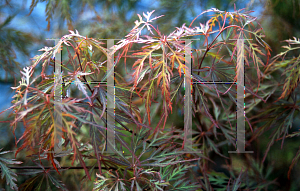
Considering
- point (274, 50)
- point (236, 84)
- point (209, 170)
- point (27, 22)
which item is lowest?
point (209, 170)

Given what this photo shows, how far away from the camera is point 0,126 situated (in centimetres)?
100

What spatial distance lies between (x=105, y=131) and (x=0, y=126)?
0.61 meters

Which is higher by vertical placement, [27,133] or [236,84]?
[236,84]

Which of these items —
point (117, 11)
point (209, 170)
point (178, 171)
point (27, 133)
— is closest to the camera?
point (27, 133)

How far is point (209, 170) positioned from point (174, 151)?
12.5 inches

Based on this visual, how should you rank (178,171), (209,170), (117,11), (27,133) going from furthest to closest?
(117,11)
(209,170)
(178,171)
(27,133)

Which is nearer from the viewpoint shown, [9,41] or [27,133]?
[27,133]

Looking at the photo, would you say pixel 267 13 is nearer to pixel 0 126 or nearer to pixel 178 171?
pixel 178 171

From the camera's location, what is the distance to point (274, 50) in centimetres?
105

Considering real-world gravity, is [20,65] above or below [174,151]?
above

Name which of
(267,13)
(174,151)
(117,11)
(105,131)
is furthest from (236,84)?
(117,11)

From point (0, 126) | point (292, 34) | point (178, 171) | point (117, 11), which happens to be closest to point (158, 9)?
point (117, 11)

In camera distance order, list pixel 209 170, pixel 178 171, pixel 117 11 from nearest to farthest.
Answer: pixel 178 171
pixel 209 170
pixel 117 11

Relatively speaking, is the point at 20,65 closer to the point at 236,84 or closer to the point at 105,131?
the point at 105,131
